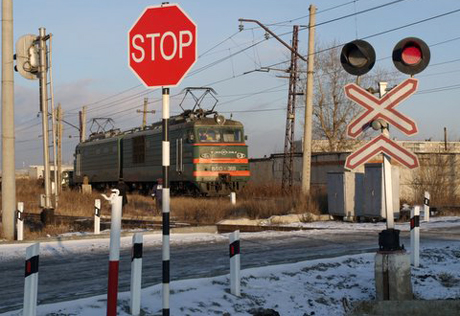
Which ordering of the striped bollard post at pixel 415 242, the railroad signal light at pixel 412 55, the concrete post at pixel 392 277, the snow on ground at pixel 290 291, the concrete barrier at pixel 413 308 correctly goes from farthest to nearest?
1. the striped bollard post at pixel 415 242
2. the railroad signal light at pixel 412 55
3. the concrete post at pixel 392 277
4. the concrete barrier at pixel 413 308
5. the snow on ground at pixel 290 291

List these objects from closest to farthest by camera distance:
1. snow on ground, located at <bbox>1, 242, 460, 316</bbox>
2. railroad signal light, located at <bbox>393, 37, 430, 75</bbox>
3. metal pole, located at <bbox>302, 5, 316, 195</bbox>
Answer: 1. snow on ground, located at <bbox>1, 242, 460, 316</bbox>
2. railroad signal light, located at <bbox>393, 37, 430, 75</bbox>
3. metal pole, located at <bbox>302, 5, 316, 195</bbox>

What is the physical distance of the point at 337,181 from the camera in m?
24.0

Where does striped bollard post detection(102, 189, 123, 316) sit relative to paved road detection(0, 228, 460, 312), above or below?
above

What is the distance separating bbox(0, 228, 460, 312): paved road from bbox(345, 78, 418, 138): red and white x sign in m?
3.32

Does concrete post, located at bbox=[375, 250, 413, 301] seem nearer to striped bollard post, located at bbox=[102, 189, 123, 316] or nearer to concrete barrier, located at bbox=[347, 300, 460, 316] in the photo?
concrete barrier, located at bbox=[347, 300, 460, 316]

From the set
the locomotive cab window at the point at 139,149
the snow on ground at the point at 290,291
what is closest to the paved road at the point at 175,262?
the snow on ground at the point at 290,291

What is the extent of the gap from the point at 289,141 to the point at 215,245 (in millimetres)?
22824

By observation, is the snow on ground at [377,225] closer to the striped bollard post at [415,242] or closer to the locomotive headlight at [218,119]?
the striped bollard post at [415,242]

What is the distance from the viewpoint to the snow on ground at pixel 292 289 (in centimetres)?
773

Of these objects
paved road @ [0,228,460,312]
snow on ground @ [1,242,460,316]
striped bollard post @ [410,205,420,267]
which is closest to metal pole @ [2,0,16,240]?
paved road @ [0,228,460,312]

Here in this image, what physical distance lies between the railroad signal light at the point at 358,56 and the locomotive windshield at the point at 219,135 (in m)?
22.3

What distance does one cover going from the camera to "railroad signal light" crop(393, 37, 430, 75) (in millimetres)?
8727

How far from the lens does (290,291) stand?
9.24 meters

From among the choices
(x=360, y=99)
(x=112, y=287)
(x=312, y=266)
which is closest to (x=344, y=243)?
(x=312, y=266)
